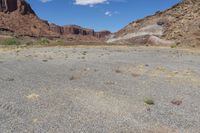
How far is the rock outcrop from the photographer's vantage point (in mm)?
41741

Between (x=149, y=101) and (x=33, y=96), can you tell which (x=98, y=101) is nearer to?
(x=149, y=101)

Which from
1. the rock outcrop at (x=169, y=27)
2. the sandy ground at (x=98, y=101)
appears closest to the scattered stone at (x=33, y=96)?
the sandy ground at (x=98, y=101)

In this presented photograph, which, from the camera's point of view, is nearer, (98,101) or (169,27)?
(98,101)

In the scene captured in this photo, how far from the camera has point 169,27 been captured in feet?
146

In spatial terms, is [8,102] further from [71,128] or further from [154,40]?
[154,40]

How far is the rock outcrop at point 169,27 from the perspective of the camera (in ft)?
137

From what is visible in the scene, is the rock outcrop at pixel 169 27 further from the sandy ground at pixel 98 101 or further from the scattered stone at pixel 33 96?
the scattered stone at pixel 33 96

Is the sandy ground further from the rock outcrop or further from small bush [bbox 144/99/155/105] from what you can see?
the rock outcrop

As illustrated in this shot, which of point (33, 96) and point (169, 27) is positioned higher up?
point (169, 27)

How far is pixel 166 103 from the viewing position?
438 inches

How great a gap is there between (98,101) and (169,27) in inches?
1378

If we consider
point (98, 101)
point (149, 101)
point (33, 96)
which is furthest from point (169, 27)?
point (33, 96)

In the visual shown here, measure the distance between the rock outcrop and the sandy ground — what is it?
2527 cm

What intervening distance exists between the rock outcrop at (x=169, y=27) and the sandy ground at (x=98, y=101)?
2527 centimetres
